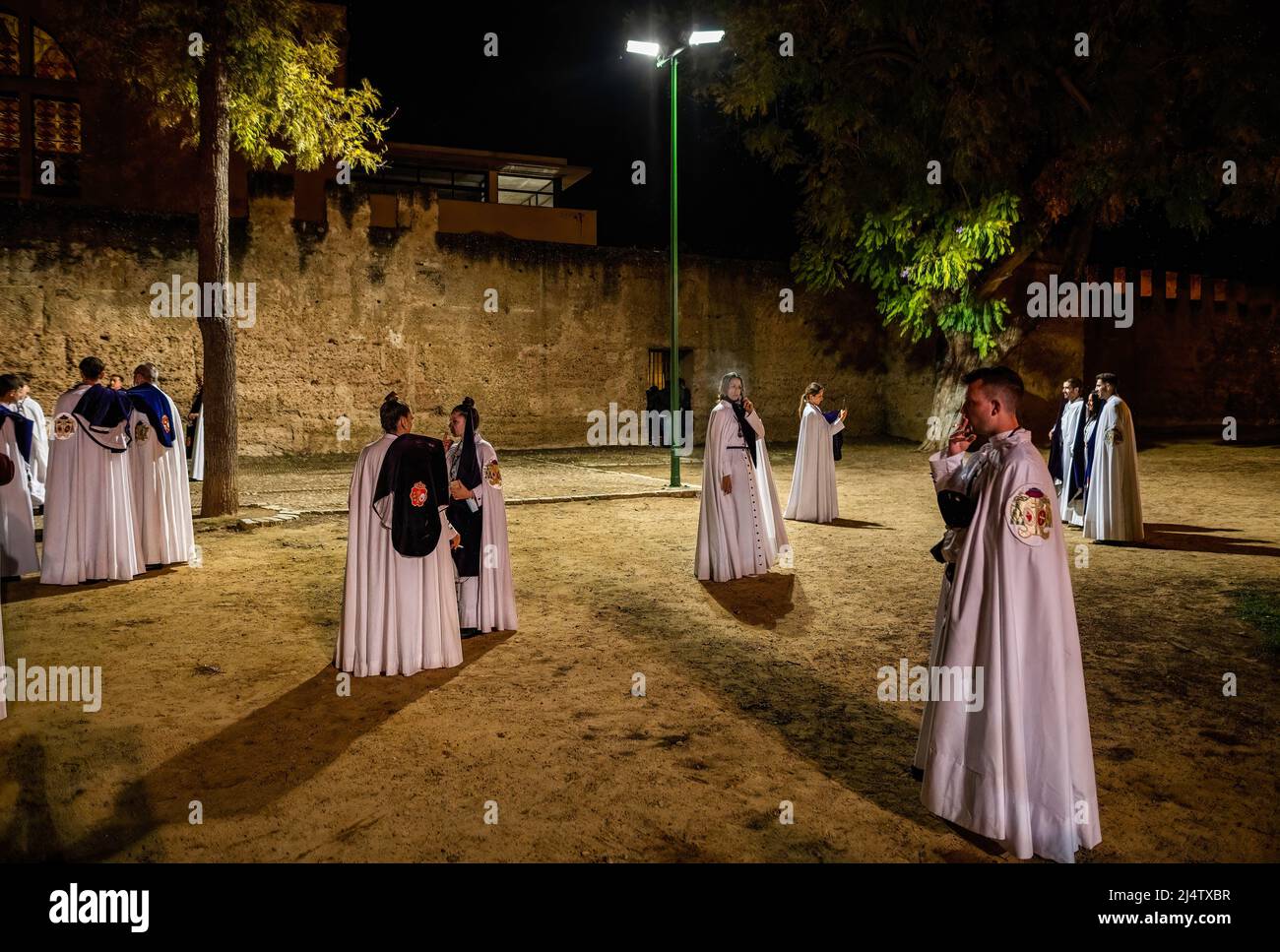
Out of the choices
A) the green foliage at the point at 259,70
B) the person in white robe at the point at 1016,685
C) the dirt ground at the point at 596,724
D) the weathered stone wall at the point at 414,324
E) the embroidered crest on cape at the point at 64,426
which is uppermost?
the green foliage at the point at 259,70

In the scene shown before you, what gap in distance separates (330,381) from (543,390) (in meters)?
4.68

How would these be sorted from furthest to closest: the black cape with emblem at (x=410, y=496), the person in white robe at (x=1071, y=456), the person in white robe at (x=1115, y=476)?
the person in white robe at (x=1071, y=456)
the person in white robe at (x=1115, y=476)
the black cape with emblem at (x=410, y=496)

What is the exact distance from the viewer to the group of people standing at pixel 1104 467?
9.39 m

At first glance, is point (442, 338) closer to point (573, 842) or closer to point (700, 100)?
point (700, 100)

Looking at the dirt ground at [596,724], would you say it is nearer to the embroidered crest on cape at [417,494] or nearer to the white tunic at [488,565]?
the white tunic at [488,565]

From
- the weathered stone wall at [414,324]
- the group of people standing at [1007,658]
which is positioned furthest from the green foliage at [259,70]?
the group of people standing at [1007,658]

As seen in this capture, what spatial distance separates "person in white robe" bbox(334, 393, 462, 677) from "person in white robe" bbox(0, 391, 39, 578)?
14.4ft

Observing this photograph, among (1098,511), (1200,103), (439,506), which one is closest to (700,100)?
(1200,103)

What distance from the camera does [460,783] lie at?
12.8 ft

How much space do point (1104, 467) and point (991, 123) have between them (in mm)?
8202

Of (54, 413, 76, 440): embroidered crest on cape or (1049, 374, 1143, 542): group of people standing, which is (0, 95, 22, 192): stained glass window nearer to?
(54, 413, 76, 440): embroidered crest on cape

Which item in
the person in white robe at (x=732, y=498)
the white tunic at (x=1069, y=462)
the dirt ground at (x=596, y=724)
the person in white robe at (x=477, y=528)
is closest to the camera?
the dirt ground at (x=596, y=724)

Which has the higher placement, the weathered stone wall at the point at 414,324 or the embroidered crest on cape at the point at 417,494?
the weathered stone wall at the point at 414,324

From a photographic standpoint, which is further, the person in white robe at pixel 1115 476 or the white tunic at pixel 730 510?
the person in white robe at pixel 1115 476
